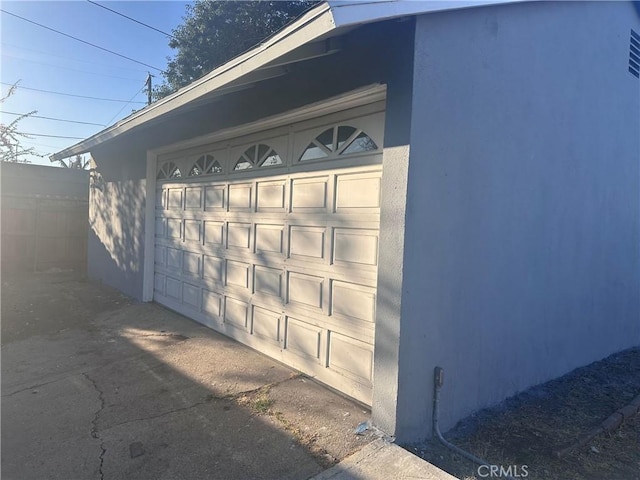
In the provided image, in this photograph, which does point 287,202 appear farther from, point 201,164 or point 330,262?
point 201,164

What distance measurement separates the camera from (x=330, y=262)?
12.8ft

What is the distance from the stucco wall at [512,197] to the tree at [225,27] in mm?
12521

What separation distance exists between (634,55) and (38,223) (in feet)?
43.4

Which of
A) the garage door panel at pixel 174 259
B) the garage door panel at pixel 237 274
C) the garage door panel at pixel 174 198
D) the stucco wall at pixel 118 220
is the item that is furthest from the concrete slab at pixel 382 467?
the stucco wall at pixel 118 220

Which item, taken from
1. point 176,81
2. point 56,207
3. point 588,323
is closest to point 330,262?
point 588,323

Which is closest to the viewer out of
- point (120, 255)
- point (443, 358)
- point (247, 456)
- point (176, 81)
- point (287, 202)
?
point (247, 456)

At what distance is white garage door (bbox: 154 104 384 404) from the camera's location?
11.8 ft

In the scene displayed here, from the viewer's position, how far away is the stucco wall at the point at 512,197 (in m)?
3.13

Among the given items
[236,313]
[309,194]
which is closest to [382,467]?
[309,194]

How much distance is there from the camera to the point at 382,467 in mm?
2725

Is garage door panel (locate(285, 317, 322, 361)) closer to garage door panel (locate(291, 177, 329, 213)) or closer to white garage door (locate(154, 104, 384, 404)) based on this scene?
white garage door (locate(154, 104, 384, 404))

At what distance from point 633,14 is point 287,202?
572 cm

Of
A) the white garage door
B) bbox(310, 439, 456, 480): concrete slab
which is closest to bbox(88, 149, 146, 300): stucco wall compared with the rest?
the white garage door

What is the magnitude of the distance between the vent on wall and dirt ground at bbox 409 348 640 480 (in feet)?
14.6
